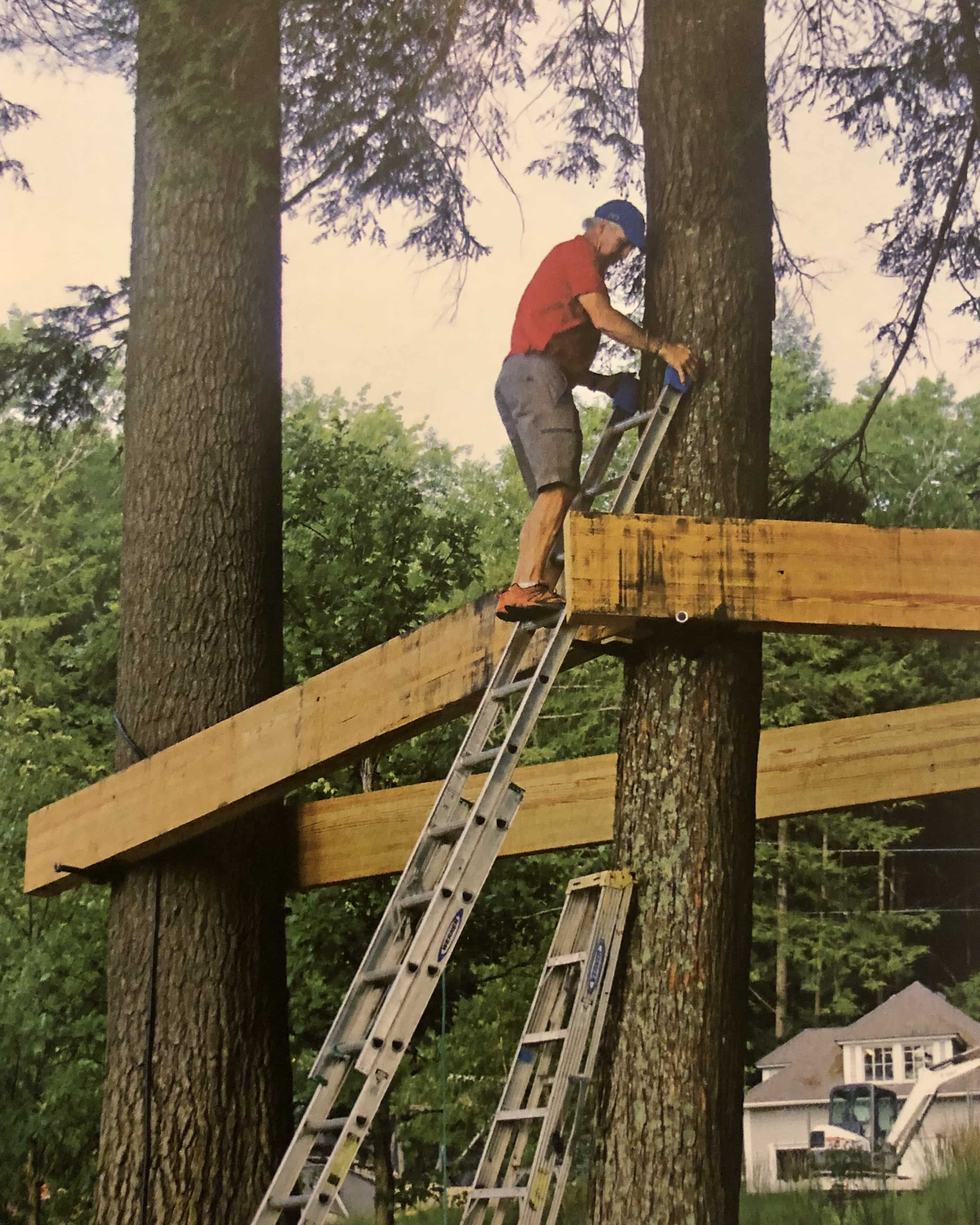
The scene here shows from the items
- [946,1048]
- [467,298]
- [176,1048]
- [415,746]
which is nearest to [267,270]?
[467,298]

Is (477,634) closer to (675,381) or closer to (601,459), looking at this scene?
(601,459)

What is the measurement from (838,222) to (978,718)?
70.1 inches

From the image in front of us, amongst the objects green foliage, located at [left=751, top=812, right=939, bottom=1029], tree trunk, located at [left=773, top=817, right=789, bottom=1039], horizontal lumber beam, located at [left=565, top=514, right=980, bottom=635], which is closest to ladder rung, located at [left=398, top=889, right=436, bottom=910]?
horizontal lumber beam, located at [left=565, top=514, right=980, bottom=635]

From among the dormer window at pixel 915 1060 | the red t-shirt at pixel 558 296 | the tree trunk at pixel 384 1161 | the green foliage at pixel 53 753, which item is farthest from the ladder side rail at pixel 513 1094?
the dormer window at pixel 915 1060

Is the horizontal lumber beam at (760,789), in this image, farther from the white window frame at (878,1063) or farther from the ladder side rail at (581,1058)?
the white window frame at (878,1063)

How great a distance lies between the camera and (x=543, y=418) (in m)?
2.90

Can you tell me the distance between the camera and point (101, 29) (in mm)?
4512

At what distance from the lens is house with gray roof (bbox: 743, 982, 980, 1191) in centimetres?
520

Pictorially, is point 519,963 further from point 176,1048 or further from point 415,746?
point 176,1048

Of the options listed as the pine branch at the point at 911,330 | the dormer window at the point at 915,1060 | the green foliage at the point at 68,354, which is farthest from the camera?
the dormer window at the point at 915,1060

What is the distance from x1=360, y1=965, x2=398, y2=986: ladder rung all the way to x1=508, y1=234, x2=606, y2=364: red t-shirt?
4.50 ft

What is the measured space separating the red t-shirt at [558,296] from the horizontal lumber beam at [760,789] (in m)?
1.05

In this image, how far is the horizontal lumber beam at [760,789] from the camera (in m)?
3.34

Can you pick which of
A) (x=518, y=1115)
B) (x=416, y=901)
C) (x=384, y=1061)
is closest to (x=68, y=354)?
(x=416, y=901)
